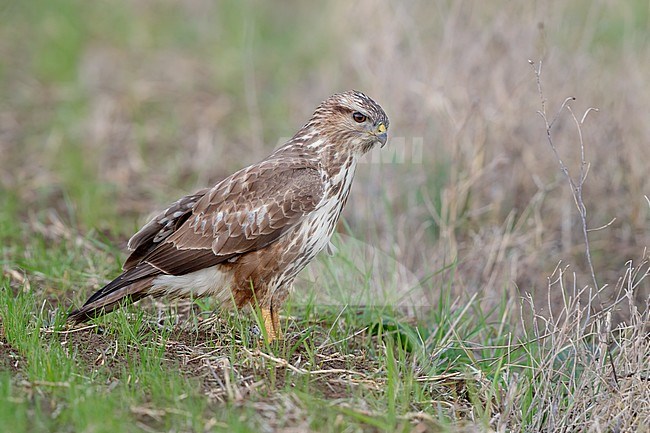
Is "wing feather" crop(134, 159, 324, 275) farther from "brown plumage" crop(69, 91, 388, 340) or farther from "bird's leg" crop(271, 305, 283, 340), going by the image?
"bird's leg" crop(271, 305, 283, 340)

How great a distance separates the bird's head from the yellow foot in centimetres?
91

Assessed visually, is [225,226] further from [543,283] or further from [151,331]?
[543,283]

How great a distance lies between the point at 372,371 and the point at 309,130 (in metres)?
1.32

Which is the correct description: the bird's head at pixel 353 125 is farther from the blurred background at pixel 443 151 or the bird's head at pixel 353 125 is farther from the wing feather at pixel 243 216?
the blurred background at pixel 443 151

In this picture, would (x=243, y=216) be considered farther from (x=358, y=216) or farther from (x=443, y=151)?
(x=443, y=151)

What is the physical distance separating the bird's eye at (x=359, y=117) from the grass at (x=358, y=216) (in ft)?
3.28

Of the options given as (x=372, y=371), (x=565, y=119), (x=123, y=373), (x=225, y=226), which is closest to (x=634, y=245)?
(x=565, y=119)

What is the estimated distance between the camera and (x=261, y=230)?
4.87 metres

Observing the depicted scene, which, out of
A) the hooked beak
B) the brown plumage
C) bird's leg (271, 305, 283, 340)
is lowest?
bird's leg (271, 305, 283, 340)

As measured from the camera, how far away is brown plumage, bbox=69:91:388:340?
4.88 metres

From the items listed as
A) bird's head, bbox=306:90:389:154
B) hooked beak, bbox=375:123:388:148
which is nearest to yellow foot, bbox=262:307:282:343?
bird's head, bbox=306:90:389:154

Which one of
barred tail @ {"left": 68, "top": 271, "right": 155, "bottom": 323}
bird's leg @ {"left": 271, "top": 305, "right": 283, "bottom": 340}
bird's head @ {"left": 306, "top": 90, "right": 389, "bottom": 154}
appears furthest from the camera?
bird's head @ {"left": 306, "top": 90, "right": 389, "bottom": 154}

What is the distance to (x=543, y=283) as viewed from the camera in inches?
267

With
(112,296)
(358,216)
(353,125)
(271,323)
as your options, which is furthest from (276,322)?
(358,216)
